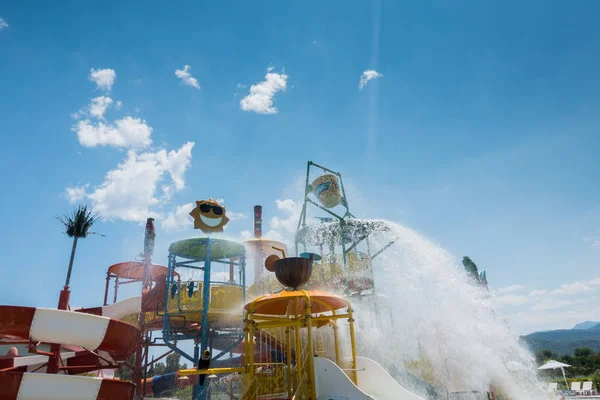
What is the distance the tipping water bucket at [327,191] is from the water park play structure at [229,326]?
0.06 metres

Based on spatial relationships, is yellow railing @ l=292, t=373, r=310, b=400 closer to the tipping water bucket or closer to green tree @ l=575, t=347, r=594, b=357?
the tipping water bucket

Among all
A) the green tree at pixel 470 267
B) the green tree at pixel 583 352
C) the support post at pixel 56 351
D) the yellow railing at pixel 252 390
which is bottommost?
the green tree at pixel 583 352

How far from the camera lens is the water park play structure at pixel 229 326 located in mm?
8305

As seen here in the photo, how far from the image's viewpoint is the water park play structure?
8305 millimetres

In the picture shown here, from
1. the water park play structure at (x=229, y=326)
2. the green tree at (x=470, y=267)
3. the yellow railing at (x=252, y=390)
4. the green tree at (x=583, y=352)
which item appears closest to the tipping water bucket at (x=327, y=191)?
the water park play structure at (x=229, y=326)

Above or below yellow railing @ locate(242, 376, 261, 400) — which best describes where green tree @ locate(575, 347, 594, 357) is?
below

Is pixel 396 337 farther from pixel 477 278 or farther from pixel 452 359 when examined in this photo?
pixel 477 278

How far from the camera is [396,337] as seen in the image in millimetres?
15266

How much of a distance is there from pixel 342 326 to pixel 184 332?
5.86m

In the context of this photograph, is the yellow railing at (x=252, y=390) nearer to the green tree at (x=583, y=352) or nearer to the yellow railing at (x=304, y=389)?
the yellow railing at (x=304, y=389)

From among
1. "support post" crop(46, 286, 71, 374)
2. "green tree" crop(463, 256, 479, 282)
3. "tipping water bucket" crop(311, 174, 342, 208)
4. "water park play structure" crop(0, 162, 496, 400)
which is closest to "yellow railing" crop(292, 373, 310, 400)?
"water park play structure" crop(0, 162, 496, 400)

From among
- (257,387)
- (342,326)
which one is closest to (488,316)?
(342,326)

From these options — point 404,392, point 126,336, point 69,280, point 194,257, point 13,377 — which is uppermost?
point 194,257

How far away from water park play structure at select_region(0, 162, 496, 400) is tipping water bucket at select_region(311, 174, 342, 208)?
0.06m
